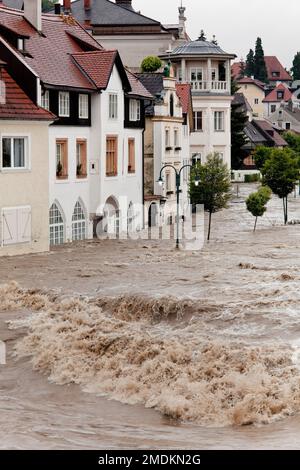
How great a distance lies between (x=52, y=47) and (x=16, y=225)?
12355 millimetres

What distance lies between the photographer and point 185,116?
219ft

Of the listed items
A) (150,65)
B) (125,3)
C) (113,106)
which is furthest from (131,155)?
(125,3)

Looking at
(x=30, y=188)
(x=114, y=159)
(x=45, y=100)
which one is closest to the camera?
(x=30, y=188)

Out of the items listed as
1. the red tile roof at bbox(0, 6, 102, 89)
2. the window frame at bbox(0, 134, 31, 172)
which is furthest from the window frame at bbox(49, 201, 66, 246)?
the red tile roof at bbox(0, 6, 102, 89)

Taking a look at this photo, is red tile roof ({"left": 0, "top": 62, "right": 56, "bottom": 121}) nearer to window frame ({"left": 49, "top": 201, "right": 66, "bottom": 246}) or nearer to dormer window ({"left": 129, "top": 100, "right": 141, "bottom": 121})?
window frame ({"left": 49, "top": 201, "right": 66, "bottom": 246})

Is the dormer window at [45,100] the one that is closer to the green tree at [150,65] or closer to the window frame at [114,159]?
the window frame at [114,159]

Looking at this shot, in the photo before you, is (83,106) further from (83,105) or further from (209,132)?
(209,132)

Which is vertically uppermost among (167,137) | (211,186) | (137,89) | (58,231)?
(137,89)

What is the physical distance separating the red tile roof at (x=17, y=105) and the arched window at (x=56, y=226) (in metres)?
5.52

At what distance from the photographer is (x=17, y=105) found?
136 ft

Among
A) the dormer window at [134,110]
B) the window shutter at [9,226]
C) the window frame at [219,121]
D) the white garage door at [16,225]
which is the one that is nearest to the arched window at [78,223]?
the white garage door at [16,225]

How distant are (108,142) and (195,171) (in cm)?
641

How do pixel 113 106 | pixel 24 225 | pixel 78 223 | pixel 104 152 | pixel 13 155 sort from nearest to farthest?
pixel 13 155 → pixel 24 225 → pixel 78 223 → pixel 104 152 → pixel 113 106

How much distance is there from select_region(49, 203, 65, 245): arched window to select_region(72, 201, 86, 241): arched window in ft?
3.75
